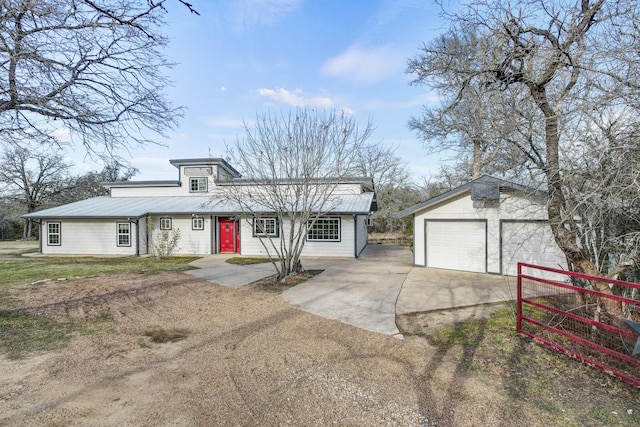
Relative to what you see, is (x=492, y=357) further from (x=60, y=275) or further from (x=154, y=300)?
(x=60, y=275)

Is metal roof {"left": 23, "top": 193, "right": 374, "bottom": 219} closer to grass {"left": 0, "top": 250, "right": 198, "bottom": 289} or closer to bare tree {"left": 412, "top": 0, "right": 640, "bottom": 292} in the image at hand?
grass {"left": 0, "top": 250, "right": 198, "bottom": 289}

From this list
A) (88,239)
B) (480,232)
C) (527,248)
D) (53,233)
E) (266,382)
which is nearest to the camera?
(266,382)

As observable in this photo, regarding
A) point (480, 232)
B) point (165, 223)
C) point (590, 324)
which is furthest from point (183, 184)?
point (590, 324)

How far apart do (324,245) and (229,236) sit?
5.48 meters

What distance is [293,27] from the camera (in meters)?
8.28

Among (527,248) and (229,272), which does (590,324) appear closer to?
(527,248)

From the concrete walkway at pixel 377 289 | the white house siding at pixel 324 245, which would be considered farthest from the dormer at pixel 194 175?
the concrete walkway at pixel 377 289

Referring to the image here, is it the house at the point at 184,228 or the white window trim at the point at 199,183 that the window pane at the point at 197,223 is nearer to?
the house at the point at 184,228

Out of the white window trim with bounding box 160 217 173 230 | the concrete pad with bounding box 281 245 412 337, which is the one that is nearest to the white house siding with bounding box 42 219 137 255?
the white window trim with bounding box 160 217 173 230

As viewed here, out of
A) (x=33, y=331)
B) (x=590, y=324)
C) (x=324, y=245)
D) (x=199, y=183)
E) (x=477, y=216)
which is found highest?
(x=199, y=183)

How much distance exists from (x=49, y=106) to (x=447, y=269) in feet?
39.7

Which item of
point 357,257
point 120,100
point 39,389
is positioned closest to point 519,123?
point 120,100

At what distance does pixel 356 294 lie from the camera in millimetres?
8164

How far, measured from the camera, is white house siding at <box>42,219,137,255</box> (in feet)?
57.2
